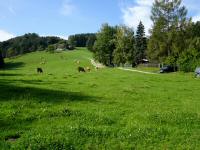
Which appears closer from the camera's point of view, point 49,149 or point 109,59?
point 49,149

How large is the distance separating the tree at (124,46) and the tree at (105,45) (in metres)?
9.43

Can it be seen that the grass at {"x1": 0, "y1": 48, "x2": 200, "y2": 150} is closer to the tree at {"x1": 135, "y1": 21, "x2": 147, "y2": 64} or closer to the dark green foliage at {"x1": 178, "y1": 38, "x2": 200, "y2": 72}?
the dark green foliage at {"x1": 178, "y1": 38, "x2": 200, "y2": 72}

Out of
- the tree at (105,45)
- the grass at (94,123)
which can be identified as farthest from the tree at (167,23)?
the grass at (94,123)

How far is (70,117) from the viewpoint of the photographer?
1653cm

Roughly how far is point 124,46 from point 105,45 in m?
13.4

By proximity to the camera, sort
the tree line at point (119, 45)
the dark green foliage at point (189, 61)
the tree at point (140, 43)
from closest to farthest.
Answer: the dark green foliage at point (189, 61)
the tree line at point (119, 45)
the tree at point (140, 43)

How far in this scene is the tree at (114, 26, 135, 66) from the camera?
123925 mm

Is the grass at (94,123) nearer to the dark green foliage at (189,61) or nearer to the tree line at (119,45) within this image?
the dark green foliage at (189,61)

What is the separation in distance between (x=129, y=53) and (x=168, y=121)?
10811 centimetres

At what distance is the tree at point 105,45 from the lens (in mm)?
135625

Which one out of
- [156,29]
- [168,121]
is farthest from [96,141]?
[156,29]

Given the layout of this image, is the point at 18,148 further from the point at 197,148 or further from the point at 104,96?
the point at 104,96

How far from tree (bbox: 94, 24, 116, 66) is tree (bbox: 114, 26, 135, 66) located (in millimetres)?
9433

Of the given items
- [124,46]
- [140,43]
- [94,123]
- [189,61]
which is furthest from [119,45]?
[94,123]
